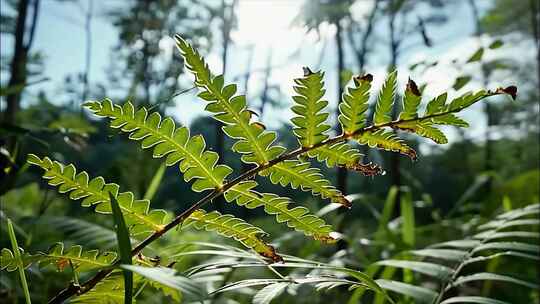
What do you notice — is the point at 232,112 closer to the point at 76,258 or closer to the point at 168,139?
the point at 168,139

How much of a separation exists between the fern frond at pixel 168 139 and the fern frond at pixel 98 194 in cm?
4

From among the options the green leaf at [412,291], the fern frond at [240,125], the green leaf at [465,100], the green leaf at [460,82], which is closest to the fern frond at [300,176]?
the fern frond at [240,125]

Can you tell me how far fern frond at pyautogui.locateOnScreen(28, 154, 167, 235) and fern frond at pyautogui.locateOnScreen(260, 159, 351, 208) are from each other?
87 mm

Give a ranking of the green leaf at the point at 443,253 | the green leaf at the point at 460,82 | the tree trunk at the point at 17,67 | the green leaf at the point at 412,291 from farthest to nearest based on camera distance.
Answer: the tree trunk at the point at 17,67
the green leaf at the point at 460,82
the green leaf at the point at 443,253
the green leaf at the point at 412,291

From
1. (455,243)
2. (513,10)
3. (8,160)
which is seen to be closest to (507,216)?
(455,243)

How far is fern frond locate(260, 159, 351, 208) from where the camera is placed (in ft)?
1.21

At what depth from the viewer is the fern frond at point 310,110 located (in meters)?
0.33

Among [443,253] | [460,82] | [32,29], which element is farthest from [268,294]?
[32,29]

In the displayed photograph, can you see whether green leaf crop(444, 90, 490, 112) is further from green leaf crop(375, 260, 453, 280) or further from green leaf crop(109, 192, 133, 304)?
green leaf crop(375, 260, 453, 280)

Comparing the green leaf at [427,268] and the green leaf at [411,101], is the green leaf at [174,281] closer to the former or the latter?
the green leaf at [411,101]

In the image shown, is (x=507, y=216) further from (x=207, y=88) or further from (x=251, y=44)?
(x=207, y=88)

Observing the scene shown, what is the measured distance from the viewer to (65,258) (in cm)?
37

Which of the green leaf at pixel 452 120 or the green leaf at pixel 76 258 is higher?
the green leaf at pixel 452 120

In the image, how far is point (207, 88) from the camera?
335 millimetres
